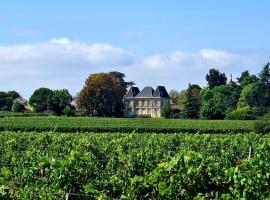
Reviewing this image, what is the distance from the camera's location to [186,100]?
83.1 meters

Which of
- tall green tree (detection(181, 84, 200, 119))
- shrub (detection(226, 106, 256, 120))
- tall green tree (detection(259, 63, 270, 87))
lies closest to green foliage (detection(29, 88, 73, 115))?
tall green tree (detection(181, 84, 200, 119))

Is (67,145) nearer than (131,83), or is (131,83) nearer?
(67,145)

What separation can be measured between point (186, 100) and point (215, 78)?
4411 cm

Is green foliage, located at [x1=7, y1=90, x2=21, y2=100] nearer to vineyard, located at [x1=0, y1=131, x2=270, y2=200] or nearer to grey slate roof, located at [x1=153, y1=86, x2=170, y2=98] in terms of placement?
grey slate roof, located at [x1=153, y1=86, x2=170, y2=98]

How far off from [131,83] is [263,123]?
8773 centimetres

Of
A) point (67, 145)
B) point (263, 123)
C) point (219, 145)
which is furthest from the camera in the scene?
point (263, 123)

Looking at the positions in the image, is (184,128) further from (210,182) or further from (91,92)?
(91,92)

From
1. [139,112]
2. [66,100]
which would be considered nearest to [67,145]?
[66,100]

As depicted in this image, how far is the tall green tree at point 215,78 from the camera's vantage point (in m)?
125

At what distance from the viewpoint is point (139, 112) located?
422 feet

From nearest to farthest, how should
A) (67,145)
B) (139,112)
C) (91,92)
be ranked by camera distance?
(67,145)
(91,92)
(139,112)

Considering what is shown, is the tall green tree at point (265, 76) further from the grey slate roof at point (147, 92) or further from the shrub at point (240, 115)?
the grey slate roof at point (147, 92)

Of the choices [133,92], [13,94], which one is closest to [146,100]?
[133,92]

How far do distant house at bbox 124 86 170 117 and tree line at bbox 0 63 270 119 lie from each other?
25.9 ft
